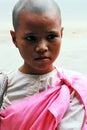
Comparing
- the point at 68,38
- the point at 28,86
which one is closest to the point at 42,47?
the point at 28,86

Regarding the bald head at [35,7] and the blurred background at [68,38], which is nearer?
the bald head at [35,7]

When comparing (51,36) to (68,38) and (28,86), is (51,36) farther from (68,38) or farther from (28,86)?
(68,38)

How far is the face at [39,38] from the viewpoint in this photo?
91 cm

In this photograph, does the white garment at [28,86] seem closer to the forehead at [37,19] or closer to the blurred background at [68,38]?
the forehead at [37,19]

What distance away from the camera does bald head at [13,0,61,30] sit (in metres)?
0.92

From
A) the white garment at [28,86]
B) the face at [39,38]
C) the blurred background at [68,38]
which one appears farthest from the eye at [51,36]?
the blurred background at [68,38]

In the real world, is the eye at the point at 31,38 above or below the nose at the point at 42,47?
above

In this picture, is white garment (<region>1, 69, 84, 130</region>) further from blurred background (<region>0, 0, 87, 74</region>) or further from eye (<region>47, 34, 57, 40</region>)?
blurred background (<region>0, 0, 87, 74</region>)

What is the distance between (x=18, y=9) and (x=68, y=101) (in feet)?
1.04

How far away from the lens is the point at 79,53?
1.51 meters

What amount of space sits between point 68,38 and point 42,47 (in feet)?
2.29

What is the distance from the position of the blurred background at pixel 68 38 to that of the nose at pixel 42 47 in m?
0.56

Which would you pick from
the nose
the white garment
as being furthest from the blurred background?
the nose

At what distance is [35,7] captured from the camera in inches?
36.2
